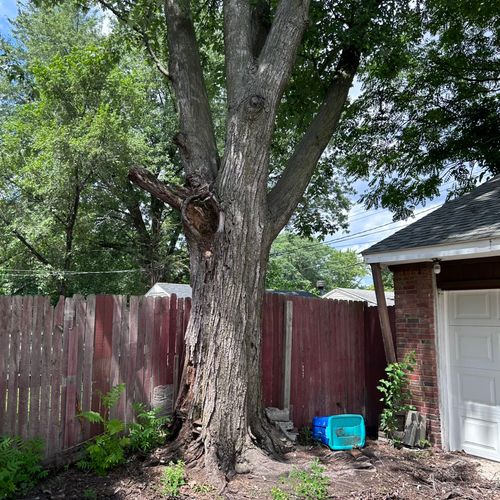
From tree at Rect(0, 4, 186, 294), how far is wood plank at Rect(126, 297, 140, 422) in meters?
12.7

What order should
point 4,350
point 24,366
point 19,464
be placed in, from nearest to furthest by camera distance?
point 19,464 → point 4,350 → point 24,366

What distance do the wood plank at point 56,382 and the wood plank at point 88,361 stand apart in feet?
0.79

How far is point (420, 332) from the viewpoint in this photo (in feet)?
21.5

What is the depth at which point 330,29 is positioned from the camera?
6.88 metres

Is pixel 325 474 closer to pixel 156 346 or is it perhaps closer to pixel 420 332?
pixel 156 346

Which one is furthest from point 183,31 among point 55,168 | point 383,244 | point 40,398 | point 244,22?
point 55,168

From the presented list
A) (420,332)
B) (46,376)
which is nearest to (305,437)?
(420,332)

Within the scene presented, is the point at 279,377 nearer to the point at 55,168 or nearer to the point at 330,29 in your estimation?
the point at 330,29

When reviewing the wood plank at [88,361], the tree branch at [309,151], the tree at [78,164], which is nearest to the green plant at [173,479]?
the wood plank at [88,361]

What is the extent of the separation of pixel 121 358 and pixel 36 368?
34.3 inches

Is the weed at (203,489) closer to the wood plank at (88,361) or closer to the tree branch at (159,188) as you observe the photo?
the wood plank at (88,361)

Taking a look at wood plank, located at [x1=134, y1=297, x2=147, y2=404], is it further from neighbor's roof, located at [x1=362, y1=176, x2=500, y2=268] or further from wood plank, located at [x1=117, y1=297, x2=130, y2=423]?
neighbor's roof, located at [x1=362, y1=176, x2=500, y2=268]

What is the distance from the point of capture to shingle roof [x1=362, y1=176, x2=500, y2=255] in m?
5.76

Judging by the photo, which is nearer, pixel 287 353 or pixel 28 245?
pixel 287 353
